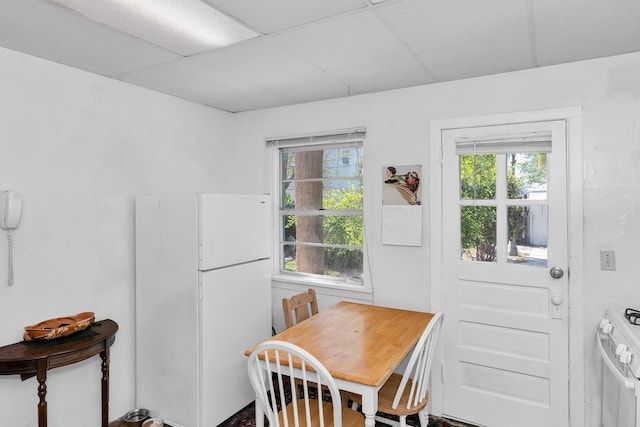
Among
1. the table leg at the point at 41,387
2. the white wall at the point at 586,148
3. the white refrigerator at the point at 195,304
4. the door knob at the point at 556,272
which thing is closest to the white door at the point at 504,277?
the door knob at the point at 556,272

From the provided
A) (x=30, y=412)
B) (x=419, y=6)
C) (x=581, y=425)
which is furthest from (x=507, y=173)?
(x=30, y=412)

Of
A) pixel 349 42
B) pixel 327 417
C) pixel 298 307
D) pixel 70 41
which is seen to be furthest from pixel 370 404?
pixel 70 41

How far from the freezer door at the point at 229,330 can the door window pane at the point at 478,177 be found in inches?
63.8

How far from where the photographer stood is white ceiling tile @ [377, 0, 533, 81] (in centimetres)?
169

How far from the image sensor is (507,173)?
2541 mm

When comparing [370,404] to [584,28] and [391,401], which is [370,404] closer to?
[391,401]

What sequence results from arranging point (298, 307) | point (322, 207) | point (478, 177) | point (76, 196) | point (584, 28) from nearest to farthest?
point (584, 28)
point (76, 196)
point (478, 177)
point (298, 307)
point (322, 207)

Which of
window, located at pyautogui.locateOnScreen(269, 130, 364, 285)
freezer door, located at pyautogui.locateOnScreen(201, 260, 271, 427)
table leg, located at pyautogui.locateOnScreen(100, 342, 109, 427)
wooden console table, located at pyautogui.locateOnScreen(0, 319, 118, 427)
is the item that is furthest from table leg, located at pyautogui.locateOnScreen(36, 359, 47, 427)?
window, located at pyautogui.locateOnScreen(269, 130, 364, 285)

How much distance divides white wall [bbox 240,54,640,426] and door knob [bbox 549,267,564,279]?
0.13 meters

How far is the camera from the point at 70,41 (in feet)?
6.66

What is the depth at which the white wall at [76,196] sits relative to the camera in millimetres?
2186

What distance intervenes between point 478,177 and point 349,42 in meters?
1.29

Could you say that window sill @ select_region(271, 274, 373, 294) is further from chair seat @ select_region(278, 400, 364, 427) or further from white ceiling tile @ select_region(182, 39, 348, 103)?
white ceiling tile @ select_region(182, 39, 348, 103)

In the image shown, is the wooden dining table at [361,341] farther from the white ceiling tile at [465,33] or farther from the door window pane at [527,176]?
the white ceiling tile at [465,33]
